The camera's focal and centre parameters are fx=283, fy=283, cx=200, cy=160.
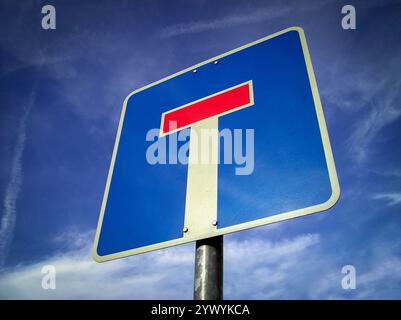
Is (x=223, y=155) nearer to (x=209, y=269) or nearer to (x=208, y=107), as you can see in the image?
(x=208, y=107)

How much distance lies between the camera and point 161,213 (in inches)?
47.3

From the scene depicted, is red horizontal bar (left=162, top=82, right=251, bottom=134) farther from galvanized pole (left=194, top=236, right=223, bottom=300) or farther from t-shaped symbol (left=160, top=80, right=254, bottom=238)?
galvanized pole (left=194, top=236, right=223, bottom=300)

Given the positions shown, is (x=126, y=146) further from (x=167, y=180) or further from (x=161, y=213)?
(x=161, y=213)

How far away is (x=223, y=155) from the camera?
47.1 inches

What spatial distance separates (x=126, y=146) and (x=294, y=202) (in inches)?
36.6

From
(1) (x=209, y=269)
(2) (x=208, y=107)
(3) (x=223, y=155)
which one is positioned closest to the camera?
(1) (x=209, y=269)

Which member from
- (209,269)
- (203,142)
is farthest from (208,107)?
(209,269)

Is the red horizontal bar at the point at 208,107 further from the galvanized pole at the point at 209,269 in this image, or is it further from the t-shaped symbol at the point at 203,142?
the galvanized pole at the point at 209,269

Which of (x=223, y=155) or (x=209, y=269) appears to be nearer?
(x=209, y=269)

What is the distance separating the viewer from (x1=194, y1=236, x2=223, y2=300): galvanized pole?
948 millimetres

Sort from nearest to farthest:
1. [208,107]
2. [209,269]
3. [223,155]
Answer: [209,269], [223,155], [208,107]

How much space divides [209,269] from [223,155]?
0.46 metres
